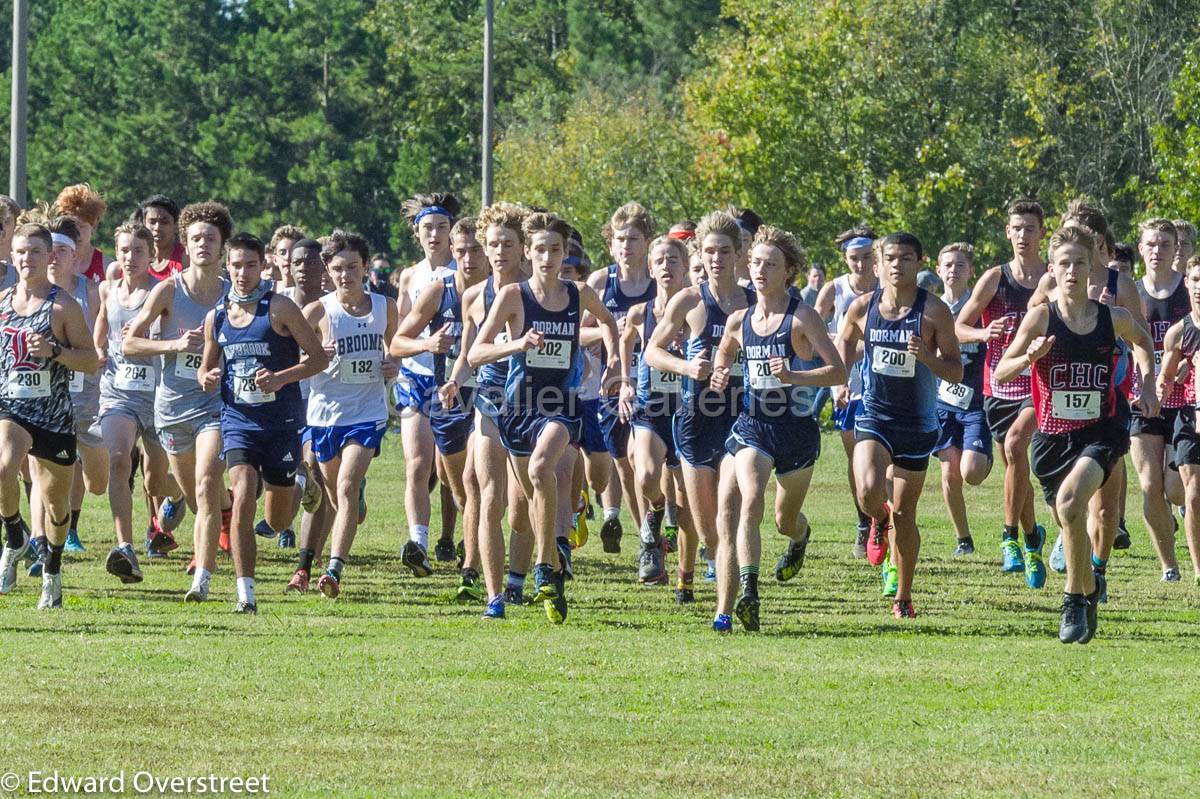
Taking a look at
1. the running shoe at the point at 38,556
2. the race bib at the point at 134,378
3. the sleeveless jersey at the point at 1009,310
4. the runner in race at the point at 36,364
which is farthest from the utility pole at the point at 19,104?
the sleeveless jersey at the point at 1009,310

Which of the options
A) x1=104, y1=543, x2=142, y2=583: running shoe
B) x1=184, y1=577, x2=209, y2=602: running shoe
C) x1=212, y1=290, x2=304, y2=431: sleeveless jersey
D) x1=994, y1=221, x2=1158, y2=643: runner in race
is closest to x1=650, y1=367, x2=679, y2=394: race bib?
x1=212, y1=290, x2=304, y2=431: sleeveless jersey

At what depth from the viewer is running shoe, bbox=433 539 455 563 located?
44.3ft

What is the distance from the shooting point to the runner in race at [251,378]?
420 inches

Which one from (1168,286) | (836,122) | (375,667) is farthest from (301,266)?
(836,122)

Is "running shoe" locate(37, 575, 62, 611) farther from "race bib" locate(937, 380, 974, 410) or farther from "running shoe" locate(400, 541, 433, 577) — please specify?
"race bib" locate(937, 380, 974, 410)

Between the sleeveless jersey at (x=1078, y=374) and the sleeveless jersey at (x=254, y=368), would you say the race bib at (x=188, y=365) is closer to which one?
the sleeveless jersey at (x=254, y=368)

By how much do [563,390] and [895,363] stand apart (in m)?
1.73

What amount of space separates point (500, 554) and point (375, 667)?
1.80 metres

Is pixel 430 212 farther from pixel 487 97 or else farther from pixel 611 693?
pixel 487 97

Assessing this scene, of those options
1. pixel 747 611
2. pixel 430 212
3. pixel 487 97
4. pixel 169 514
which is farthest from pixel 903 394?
pixel 487 97

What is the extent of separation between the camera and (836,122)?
→ 38125 mm

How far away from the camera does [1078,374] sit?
984 cm

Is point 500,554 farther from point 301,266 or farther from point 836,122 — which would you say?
point 836,122

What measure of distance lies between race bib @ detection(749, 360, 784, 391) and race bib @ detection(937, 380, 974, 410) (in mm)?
3459
